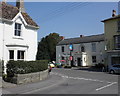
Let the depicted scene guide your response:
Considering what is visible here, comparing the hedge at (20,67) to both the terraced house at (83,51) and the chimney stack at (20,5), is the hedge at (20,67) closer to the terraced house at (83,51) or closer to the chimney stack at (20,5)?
the chimney stack at (20,5)

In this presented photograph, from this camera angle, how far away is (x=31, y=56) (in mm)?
22203

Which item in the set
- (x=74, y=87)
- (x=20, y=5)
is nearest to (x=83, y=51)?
(x=20, y=5)

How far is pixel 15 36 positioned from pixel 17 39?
18.3 inches

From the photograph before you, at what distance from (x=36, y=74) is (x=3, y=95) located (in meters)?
6.40

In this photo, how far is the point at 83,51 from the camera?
46.8m

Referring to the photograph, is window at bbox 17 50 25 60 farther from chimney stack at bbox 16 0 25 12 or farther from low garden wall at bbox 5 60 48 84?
chimney stack at bbox 16 0 25 12

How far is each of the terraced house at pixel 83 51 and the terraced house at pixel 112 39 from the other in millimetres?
8514

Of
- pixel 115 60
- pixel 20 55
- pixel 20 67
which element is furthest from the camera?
pixel 115 60

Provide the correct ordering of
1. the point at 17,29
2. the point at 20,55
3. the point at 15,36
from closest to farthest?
the point at 15,36
the point at 17,29
the point at 20,55

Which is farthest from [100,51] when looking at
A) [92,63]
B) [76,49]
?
[76,49]

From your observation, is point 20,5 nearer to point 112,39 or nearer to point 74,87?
point 74,87

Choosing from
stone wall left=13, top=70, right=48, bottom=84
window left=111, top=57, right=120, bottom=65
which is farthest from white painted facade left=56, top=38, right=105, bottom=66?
stone wall left=13, top=70, right=48, bottom=84

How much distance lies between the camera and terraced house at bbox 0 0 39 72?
739 inches

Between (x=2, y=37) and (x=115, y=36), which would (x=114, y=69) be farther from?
(x=2, y=37)
